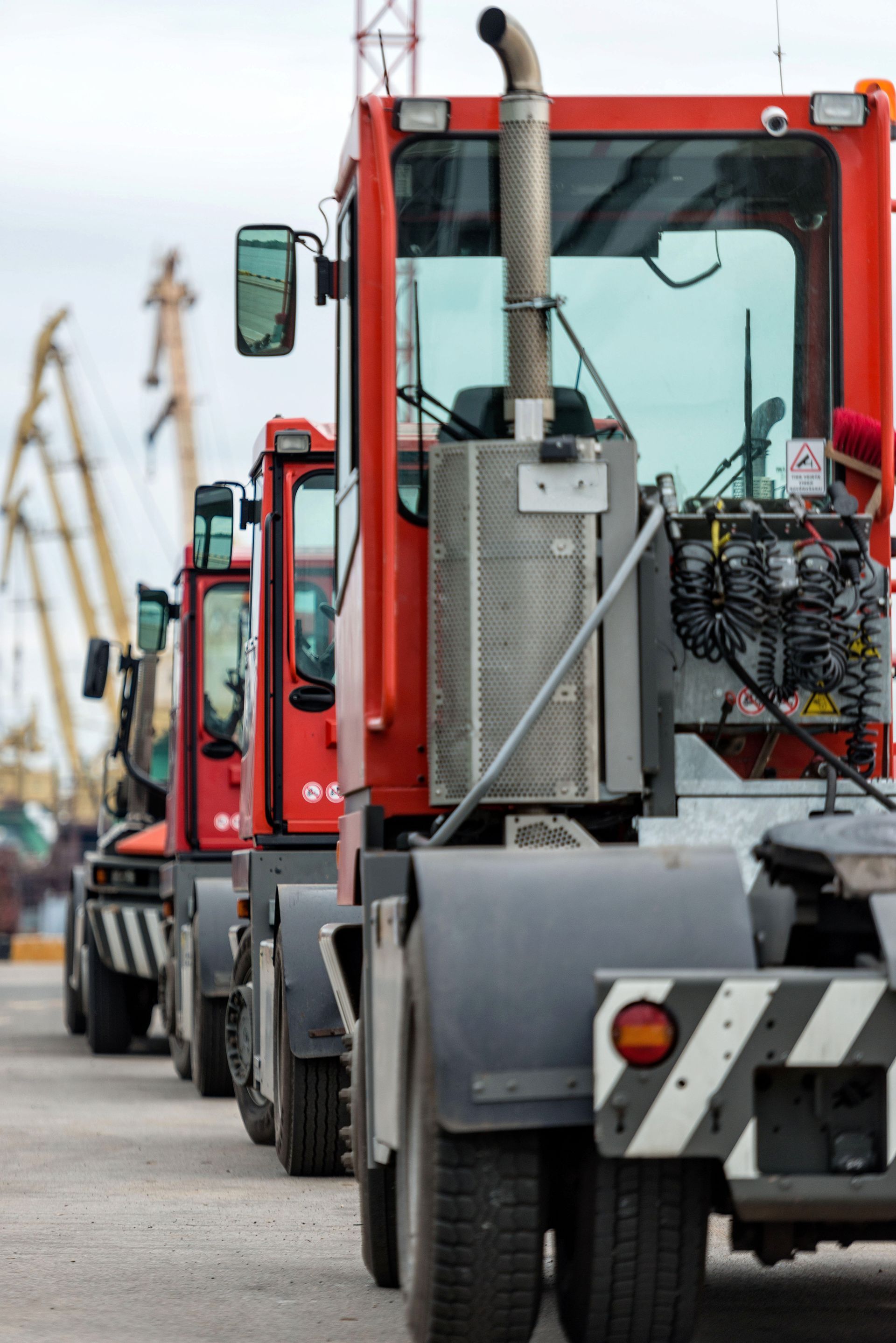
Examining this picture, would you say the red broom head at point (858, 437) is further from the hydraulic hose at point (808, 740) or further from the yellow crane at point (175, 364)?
the yellow crane at point (175, 364)

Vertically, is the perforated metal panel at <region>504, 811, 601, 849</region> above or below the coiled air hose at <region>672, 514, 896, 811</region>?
below

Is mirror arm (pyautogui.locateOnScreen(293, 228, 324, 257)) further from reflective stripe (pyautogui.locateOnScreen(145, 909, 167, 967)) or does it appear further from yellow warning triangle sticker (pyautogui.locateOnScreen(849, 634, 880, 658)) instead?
reflective stripe (pyautogui.locateOnScreen(145, 909, 167, 967))

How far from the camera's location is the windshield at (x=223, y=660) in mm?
12992

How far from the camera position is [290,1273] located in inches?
249

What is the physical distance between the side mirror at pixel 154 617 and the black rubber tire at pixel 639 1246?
378 inches

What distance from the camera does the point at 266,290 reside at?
19.2 ft

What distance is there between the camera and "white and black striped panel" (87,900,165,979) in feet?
52.0

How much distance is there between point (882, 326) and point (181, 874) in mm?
8440

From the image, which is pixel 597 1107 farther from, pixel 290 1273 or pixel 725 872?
pixel 290 1273

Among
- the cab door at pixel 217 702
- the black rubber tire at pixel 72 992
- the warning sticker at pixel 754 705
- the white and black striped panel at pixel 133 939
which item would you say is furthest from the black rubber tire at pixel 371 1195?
the black rubber tire at pixel 72 992

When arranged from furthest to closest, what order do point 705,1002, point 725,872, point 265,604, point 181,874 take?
1. point 181,874
2. point 265,604
3. point 725,872
4. point 705,1002

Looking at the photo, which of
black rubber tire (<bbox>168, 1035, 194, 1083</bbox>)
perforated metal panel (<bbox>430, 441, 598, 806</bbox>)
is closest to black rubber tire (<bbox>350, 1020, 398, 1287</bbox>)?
perforated metal panel (<bbox>430, 441, 598, 806</bbox>)

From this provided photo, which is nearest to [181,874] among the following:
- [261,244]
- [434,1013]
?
[261,244]

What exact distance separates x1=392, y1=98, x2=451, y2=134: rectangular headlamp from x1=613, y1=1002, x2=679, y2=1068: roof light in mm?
2544
